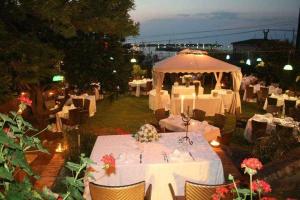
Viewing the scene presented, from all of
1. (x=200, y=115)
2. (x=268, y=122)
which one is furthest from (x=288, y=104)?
(x=200, y=115)

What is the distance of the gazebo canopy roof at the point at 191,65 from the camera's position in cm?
1148

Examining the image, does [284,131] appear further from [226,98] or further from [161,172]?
[226,98]

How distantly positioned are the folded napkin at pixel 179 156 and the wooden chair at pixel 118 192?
35.2 inches

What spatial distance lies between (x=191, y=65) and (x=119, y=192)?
7.65 m

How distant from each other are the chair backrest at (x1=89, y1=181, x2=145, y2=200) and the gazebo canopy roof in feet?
24.0

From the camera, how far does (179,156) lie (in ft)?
17.5

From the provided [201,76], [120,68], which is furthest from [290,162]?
[201,76]

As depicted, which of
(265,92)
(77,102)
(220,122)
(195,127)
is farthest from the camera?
(265,92)

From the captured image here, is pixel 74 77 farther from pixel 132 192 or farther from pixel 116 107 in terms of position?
pixel 116 107

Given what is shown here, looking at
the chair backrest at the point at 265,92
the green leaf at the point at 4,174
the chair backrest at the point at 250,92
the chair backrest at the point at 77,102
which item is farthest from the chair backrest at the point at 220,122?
the green leaf at the point at 4,174

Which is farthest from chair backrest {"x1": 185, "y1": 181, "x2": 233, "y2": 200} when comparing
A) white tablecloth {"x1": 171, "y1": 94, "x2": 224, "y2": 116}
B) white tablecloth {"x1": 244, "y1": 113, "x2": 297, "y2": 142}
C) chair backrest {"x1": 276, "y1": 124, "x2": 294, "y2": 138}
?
white tablecloth {"x1": 171, "y1": 94, "x2": 224, "y2": 116}

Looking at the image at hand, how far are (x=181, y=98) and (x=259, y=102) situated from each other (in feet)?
12.8

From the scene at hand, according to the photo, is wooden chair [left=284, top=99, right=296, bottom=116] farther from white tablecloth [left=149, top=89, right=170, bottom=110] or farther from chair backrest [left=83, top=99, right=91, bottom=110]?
chair backrest [left=83, top=99, right=91, bottom=110]

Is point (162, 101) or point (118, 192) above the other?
point (118, 192)
